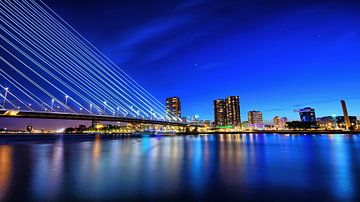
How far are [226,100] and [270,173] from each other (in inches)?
6754

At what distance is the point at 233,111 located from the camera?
6969 inches

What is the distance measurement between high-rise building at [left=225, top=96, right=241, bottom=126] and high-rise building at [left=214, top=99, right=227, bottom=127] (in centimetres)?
316

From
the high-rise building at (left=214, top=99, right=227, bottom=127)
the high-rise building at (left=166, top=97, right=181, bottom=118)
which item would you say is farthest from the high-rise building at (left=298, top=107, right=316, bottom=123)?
the high-rise building at (left=166, top=97, right=181, bottom=118)

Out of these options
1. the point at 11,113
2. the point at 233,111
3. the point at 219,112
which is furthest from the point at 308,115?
the point at 11,113

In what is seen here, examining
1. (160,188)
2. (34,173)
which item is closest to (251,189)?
(160,188)

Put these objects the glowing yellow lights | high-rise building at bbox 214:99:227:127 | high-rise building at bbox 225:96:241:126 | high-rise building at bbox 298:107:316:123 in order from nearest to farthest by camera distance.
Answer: the glowing yellow lights → high-rise building at bbox 298:107:316:123 → high-rise building at bbox 225:96:241:126 → high-rise building at bbox 214:99:227:127

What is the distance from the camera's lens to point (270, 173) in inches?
493

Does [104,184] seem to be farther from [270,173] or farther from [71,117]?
[71,117]

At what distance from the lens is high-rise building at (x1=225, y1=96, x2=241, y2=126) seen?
580 feet

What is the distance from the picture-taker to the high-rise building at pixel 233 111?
17675 cm

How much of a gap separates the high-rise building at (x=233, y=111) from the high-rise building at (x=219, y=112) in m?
3.16

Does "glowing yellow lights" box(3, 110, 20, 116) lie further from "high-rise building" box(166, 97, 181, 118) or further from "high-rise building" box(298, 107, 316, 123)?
"high-rise building" box(298, 107, 316, 123)

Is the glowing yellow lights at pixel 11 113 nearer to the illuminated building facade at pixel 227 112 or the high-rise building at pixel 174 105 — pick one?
the high-rise building at pixel 174 105

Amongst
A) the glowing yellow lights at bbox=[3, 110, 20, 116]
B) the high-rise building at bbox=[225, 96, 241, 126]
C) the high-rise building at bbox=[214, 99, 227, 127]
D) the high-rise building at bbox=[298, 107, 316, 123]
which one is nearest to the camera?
the glowing yellow lights at bbox=[3, 110, 20, 116]
